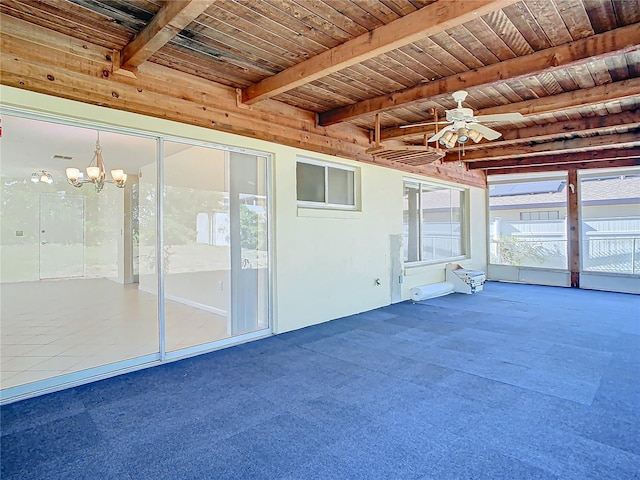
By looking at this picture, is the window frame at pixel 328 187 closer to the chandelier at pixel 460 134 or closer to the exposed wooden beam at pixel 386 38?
the exposed wooden beam at pixel 386 38

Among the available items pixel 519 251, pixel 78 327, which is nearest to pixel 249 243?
pixel 78 327

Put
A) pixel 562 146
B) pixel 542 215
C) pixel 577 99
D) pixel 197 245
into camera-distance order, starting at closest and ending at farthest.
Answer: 1. pixel 577 99
2. pixel 197 245
3. pixel 562 146
4. pixel 542 215

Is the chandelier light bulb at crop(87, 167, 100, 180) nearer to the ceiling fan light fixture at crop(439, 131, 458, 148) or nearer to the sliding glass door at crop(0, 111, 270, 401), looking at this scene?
the sliding glass door at crop(0, 111, 270, 401)

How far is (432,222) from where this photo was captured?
7.85 metres

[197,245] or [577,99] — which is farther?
[197,245]

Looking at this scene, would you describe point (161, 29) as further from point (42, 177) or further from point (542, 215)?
point (542, 215)

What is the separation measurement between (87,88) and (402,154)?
12.7ft

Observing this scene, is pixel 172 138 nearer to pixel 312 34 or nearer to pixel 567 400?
pixel 312 34

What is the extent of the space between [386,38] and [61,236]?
20.4ft

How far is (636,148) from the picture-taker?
7156 millimetres

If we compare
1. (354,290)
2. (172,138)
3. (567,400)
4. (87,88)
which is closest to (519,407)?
(567,400)

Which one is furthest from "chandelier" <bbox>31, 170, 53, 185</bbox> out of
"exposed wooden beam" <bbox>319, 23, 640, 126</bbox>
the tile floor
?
"exposed wooden beam" <bbox>319, 23, 640, 126</bbox>

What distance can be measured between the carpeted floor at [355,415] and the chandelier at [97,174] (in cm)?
336

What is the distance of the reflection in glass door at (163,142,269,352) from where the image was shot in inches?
176
